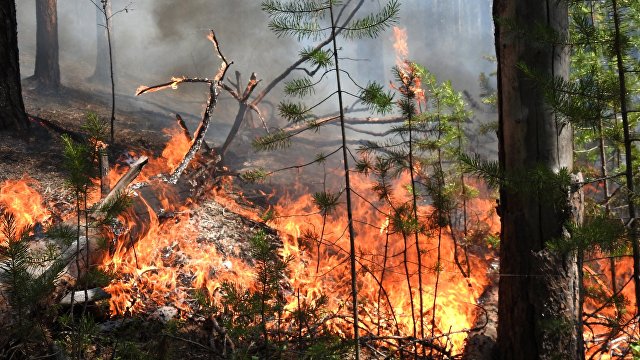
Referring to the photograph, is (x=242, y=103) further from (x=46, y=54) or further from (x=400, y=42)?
(x=400, y=42)

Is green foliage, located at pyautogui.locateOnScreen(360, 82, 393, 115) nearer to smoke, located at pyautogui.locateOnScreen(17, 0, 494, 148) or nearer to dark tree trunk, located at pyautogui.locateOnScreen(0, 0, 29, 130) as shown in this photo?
dark tree trunk, located at pyautogui.locateOnScreen(0, 0, 29, 130)

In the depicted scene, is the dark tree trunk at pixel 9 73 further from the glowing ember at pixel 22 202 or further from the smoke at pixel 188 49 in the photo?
the smoke at pixel 188 49

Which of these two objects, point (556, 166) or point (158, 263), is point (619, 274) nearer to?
point (556, 166)

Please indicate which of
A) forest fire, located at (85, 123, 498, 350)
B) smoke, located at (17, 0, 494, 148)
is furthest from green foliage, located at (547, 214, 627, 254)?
smoke, located at (17, 0, 494, 148)

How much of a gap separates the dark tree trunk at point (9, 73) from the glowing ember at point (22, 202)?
1.61 metres

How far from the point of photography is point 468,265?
19.3ft

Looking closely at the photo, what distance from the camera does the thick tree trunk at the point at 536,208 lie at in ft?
10.0

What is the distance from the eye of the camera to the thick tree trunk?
3.05m

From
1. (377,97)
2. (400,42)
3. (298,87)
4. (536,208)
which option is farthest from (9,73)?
(400,42)

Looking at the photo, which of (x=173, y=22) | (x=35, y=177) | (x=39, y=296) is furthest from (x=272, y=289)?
(x=173, y=22)

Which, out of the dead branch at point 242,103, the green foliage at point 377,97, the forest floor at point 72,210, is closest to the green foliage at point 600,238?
the green foliage at point 377,97

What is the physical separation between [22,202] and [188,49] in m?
22.5

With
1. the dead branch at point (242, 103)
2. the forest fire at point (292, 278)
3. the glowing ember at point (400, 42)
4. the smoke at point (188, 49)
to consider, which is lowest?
the forest fire at point (292, 278)

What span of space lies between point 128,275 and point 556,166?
4.37 m
